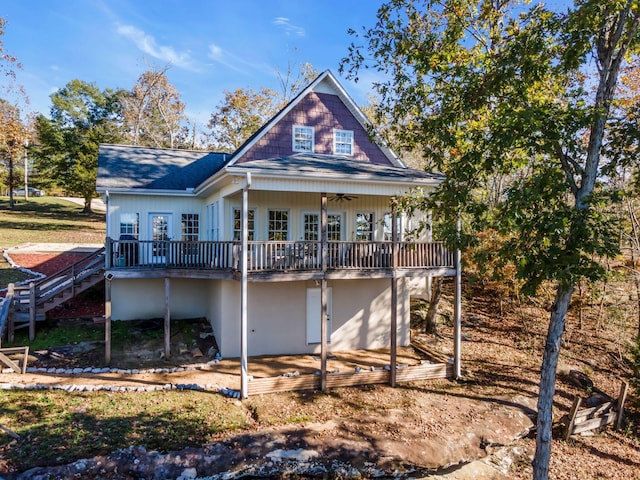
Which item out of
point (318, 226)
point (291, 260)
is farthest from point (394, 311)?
point (318, 226)

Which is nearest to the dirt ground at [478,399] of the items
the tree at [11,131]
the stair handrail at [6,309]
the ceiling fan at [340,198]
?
the stair handrail at [6,309]

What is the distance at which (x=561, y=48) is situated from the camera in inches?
Answer: 350

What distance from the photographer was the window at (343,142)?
49.9 ft

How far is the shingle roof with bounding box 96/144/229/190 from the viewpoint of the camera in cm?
1563

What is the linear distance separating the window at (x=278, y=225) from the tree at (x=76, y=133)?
26.5 metres

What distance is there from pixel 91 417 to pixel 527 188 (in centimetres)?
1092

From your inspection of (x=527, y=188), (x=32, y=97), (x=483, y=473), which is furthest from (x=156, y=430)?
(x=32, y=97)

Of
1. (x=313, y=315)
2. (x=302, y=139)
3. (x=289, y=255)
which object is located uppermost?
(x=302, y=139)

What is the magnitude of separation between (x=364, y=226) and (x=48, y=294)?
40.3ft

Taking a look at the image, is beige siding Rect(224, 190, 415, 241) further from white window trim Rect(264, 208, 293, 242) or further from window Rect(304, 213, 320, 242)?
window Rect(304, 213, 320, 242)

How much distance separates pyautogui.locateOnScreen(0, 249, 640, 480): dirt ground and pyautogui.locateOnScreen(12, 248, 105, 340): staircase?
401 cm

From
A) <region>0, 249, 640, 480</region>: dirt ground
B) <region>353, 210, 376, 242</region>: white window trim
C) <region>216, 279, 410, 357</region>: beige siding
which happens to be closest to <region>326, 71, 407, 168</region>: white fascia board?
<region>353, 210, 376, 242</region>: white window trim

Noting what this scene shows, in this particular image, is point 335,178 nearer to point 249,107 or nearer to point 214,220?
point 214,220

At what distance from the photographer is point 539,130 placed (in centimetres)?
801
